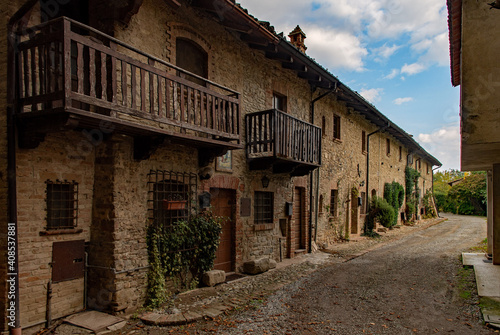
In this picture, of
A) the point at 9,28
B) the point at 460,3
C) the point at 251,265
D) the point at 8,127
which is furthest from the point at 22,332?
the point at 460,3

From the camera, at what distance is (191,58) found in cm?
784

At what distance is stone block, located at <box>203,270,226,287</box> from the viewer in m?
7.50

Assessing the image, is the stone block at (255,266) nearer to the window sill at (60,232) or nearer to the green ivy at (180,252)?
the green ivy at (180,252)

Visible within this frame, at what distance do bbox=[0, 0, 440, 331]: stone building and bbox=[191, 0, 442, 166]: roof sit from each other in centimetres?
5

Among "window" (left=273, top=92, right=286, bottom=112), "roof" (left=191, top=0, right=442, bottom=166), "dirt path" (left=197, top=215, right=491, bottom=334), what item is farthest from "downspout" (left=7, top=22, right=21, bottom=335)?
"window" (left=273, top=92, right=286, bottom=112)

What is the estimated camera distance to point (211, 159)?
25.6ft

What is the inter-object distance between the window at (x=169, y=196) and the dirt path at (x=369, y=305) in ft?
7.63

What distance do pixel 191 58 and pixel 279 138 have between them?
2952 mm

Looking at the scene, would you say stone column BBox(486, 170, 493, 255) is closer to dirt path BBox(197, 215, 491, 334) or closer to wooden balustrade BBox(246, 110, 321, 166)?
dirt path BBox(197, 215, 491, 334)

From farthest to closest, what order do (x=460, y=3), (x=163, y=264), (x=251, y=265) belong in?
(x=251, y=265)
(x=163, y=264)
(x=460, y=3)

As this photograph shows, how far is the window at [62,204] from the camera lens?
5.44 m

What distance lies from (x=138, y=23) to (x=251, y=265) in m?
6.04

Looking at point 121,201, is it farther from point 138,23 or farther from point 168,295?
point 138,23

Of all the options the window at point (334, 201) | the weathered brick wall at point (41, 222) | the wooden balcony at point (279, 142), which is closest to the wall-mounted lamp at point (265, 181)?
the wooden balcony at point (279, 142)
